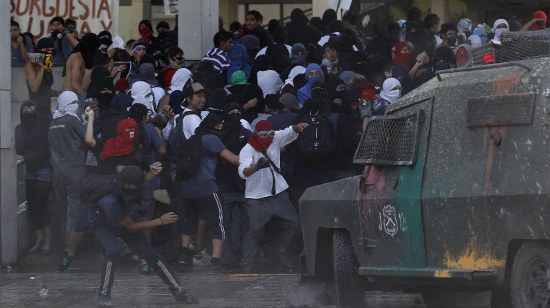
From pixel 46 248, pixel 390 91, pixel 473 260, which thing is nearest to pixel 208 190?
pixel 46 248

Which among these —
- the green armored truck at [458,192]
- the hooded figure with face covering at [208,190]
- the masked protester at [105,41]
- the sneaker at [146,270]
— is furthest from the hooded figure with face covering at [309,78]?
the green armored truck at [458,192]

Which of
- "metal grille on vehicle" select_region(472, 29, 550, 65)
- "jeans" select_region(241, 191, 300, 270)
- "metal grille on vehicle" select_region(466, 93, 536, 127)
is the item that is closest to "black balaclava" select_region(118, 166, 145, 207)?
"jeans" select_region(241, 191, 300, 270)

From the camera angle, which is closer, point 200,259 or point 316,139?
point 316,139

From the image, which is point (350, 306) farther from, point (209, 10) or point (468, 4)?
point (468, 4)

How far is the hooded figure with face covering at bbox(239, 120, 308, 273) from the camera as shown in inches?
538

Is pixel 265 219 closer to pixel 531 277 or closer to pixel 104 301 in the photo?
pixel 104 301

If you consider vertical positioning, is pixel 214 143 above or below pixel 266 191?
above

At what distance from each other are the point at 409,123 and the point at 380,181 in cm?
52

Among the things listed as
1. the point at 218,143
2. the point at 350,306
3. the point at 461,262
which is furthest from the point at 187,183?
the point at 461,262

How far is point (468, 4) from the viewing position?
89.1 feet

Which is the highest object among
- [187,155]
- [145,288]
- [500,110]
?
[500,110]

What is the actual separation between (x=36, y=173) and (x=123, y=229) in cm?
360

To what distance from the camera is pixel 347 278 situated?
398 inches

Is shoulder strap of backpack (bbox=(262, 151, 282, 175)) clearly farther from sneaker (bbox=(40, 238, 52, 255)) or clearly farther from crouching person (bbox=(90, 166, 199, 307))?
sneaker (bbox=(40, 238, 52, 255))
